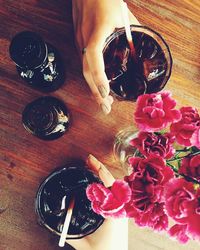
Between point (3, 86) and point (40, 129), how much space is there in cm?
13

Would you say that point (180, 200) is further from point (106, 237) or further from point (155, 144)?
point (106, 237)

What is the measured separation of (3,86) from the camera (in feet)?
2.51

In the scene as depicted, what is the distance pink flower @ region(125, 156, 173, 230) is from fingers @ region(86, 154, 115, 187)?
0.24 m

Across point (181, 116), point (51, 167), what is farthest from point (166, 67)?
point (51, 167)

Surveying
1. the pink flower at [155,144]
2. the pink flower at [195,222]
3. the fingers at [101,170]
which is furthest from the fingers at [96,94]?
the pink flower at [195,222]

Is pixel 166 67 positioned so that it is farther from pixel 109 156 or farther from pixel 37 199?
pixel 37 199

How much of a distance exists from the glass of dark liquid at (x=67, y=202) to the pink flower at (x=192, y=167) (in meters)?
0.25

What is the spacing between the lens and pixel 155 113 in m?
0.47

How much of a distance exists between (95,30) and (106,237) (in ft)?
1.33

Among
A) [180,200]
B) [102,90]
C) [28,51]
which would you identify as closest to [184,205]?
[180,200]

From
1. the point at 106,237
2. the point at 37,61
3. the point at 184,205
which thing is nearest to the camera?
the point at 184,205

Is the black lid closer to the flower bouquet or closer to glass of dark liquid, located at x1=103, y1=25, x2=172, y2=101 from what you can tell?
glass of dark liquid, located at x1=103, y1=25, x2=172, y2=101

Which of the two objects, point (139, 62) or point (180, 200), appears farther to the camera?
point (139, 62)

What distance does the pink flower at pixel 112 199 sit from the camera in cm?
45
